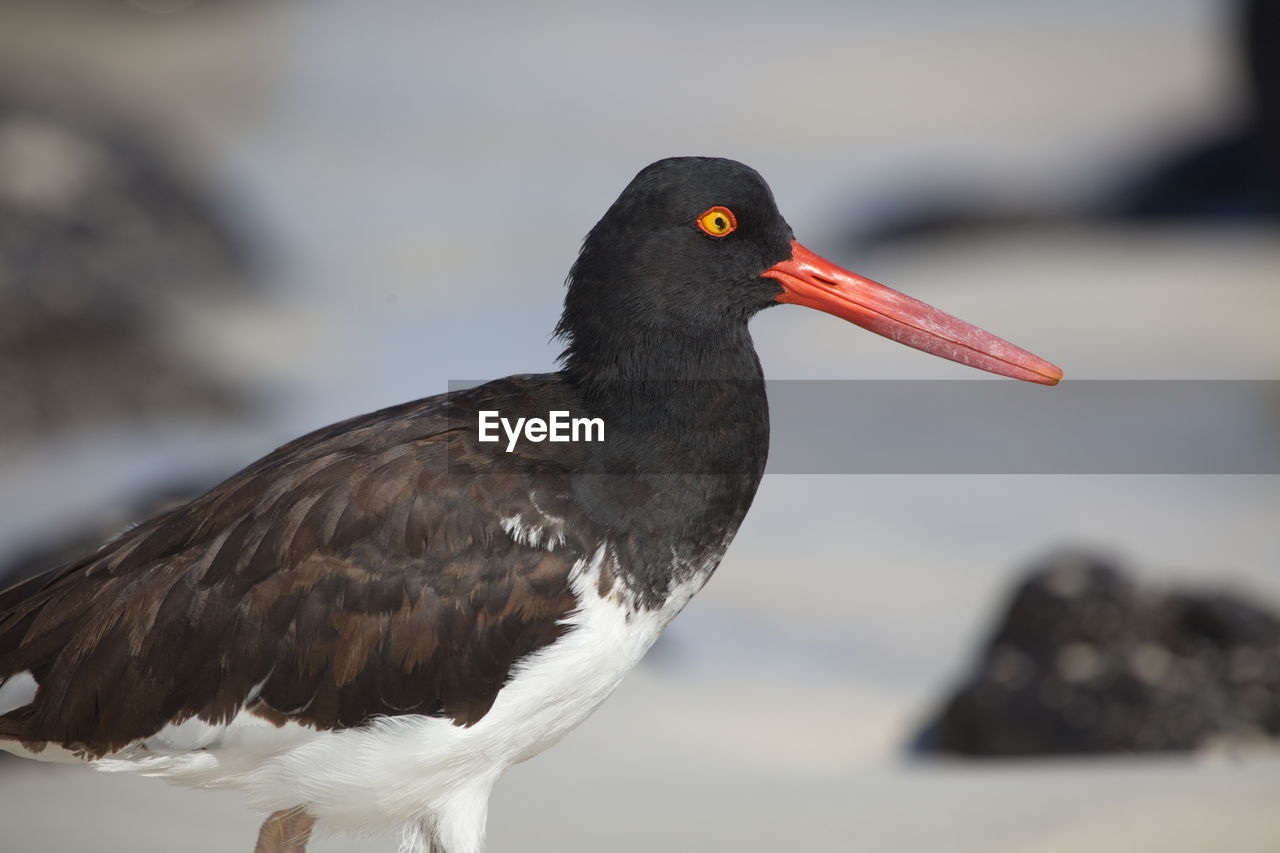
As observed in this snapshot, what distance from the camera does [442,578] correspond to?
4.20 metres

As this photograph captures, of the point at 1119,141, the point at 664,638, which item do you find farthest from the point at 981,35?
the point at 664,638

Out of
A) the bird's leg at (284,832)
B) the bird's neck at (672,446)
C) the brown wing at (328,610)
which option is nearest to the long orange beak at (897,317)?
the bird's neck at (672,446)

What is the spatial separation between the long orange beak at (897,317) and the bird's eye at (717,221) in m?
0.26

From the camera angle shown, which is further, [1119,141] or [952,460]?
[1119,141]

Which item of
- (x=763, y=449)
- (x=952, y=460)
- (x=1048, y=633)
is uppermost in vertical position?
→ (x=952, y=460)

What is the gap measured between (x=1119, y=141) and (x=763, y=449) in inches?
572

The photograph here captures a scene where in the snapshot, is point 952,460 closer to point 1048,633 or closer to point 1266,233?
point 1048,633

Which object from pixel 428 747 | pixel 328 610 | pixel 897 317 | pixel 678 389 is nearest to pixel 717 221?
pixel 678 389

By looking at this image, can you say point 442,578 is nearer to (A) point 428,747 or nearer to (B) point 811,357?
(A) point 428,747

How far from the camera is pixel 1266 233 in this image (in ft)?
46.9
